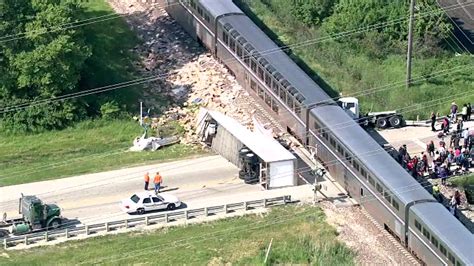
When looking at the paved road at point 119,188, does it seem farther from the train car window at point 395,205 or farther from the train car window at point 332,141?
the train car window at point 395,205

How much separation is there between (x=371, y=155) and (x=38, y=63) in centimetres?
1975

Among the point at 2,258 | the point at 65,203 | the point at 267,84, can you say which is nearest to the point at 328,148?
the point at 267,84

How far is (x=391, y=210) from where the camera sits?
65.0m

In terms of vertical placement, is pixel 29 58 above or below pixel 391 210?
above

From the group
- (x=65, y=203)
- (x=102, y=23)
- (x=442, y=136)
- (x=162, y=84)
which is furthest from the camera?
(x=102, y=23)

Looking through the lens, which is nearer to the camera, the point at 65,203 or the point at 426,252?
the point at 426,252

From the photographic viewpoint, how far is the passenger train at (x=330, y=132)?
62.6 meters

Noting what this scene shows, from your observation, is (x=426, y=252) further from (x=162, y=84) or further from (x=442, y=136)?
(x=162, y=84)

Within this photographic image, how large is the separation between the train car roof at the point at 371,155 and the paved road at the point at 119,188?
16.9 feet

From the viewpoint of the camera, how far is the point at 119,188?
69188mm

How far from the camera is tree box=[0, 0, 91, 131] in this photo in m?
75.3

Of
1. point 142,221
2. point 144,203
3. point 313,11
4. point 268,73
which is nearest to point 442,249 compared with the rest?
point 142,221

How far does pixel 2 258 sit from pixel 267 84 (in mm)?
20076

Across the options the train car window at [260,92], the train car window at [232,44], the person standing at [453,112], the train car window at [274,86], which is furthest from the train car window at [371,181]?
the train car window at [232,44]
